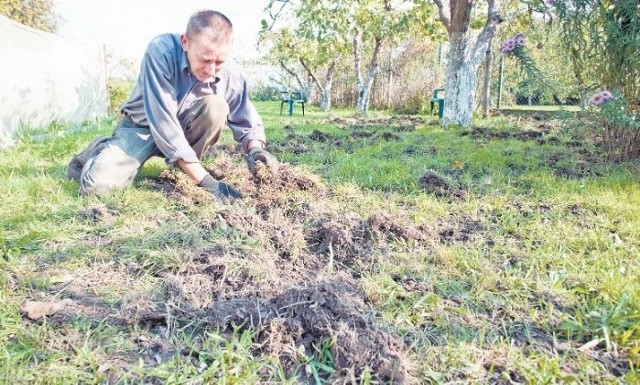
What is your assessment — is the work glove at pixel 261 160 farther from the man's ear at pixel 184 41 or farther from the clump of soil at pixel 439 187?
the clump of soil at pixel 439 187

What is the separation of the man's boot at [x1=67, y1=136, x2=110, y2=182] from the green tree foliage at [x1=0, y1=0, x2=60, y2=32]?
17.2 metres

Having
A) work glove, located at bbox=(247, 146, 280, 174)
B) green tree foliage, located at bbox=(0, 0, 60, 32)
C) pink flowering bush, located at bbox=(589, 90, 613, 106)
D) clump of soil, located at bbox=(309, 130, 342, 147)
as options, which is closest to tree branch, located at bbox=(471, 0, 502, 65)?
clump of soil, located at bbox=(309, 130, 342, 147)

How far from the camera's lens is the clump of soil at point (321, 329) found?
1.38m

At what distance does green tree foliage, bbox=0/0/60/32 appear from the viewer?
16.9 m

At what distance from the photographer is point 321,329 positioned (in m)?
1.51

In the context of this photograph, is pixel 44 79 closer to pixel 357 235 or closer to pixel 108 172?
pixel 108 172

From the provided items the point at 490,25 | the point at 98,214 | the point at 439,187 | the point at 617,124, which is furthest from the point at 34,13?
the point at 617,124

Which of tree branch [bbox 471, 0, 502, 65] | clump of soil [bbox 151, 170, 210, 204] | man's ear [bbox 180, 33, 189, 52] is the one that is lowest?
clump of soil [bbox 151, 170, 210, 204]

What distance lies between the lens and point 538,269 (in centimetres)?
206

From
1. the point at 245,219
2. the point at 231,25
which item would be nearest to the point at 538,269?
the point at 245,219

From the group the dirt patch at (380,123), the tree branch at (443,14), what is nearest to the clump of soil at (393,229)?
the dirt patch at (380,123)

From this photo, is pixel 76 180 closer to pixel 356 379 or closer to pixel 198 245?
pixel 198 245

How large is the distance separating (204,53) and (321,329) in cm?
201

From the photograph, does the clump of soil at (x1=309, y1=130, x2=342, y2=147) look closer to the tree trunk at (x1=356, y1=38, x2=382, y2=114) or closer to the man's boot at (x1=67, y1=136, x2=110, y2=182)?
the man's boot at (x1=67, y1=136, x2=110, y2=182)
